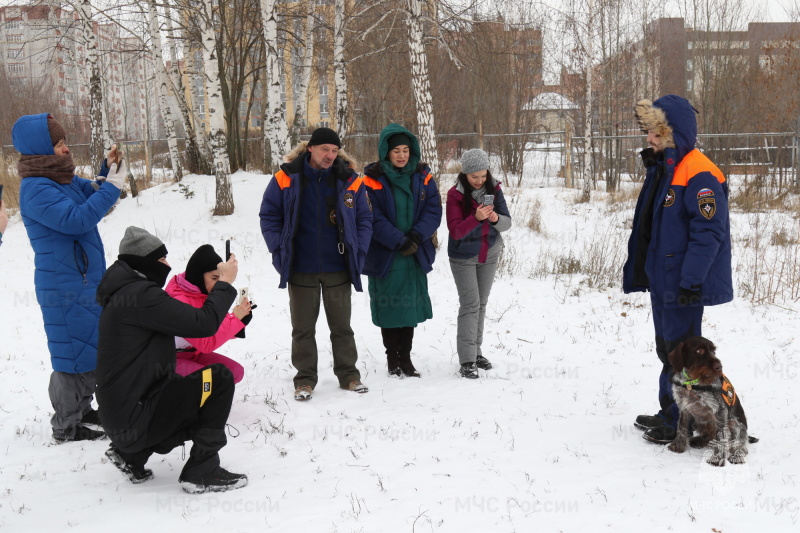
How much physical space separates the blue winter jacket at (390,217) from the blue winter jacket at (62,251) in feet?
6.62

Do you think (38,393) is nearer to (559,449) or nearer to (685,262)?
(559,449)

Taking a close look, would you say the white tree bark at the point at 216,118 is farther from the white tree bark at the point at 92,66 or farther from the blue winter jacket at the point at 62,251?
the blue winter jacket at the point at 62,251

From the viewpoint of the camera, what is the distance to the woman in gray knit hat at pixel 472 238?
17.3ft

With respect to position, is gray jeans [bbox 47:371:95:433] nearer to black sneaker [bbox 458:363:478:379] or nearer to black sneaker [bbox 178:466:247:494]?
black sneaker [bbox 178:466:247:494]

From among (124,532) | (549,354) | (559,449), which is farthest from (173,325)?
(549,354)

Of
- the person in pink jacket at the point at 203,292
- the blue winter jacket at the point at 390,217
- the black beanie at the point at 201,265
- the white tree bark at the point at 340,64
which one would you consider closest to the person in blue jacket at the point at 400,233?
the blue winter jacket at the point at 390,217

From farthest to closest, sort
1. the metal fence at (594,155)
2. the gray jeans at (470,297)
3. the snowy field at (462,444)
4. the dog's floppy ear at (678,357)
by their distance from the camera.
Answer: the metal fence at (594,155) < the gray jeans at (470,297) < the dog's floppy ear at (678,357) < the snowy field at (462,444)

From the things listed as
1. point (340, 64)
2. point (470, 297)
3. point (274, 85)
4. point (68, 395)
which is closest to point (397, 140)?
point (470, 297)

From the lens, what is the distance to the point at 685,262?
3.71 meters

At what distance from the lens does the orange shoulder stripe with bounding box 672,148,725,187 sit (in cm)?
371

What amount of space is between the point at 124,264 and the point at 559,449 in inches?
114

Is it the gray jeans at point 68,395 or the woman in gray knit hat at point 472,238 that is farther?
the woman in gray knit hat at point 472,238

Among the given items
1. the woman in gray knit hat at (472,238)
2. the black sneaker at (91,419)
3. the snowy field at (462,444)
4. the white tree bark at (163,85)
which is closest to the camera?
the snowy field at (462,444)

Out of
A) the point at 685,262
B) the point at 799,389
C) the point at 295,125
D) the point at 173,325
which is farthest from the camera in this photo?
the point at 295,125
